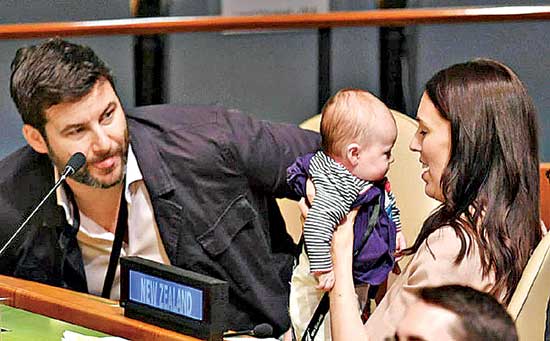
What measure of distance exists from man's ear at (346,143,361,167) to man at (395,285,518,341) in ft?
2.90

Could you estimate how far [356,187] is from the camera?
2121mm

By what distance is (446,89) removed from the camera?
72.8 inches

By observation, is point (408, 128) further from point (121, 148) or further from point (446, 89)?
point (121, 148)

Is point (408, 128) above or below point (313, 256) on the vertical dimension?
above

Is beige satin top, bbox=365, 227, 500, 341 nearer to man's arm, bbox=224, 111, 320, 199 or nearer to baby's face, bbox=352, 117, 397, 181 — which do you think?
baby's face, bbox=352, 117, 397, 181

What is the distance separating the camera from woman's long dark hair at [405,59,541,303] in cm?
180

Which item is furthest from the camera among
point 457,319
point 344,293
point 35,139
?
point 35,139

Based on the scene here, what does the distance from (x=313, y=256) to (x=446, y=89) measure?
47 cm

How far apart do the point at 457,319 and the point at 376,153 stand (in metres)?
0.95

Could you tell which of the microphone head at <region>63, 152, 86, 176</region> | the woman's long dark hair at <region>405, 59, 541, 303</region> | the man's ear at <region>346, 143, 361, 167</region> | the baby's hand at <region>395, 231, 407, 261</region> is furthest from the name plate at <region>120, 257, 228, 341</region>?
the baby's hand at <region>395, 231, 407, 261</region>

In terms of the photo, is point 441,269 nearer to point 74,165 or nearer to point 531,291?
point 531,291

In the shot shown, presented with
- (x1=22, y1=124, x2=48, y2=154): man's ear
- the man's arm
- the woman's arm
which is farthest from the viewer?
(x1=22, y1=124, x2=48, y2=154): man's ear

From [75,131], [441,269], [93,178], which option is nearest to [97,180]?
[93,178]

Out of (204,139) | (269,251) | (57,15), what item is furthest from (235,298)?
(57,15)
